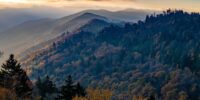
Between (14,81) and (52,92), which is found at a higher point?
(14,81)

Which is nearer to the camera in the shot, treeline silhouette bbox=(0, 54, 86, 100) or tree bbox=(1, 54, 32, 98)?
treeline silhouette bbox=(0, 54, 86, 100)

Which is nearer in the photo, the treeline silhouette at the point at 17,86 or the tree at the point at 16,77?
the treeline silhouette at the point at 17,86

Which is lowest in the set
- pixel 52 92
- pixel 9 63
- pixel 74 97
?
pixel 52 92

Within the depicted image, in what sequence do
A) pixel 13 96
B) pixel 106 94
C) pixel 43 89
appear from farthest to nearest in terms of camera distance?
pixel 43 89 < pixel 106 94 < pixel 13 96

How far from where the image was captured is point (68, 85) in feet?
234

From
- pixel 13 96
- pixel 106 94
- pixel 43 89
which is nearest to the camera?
pixel 13 96

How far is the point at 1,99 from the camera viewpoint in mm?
71312

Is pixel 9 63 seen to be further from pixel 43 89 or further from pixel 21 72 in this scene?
pixel 43 89

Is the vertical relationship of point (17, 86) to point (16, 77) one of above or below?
below

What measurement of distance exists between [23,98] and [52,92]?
81.1ft

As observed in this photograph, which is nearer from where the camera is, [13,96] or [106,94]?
[13,96]

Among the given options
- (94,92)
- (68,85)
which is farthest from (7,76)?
(94,92)

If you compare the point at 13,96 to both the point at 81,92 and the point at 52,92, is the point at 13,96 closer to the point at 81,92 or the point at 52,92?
the point at 81,92

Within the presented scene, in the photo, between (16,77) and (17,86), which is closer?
(16,77)
